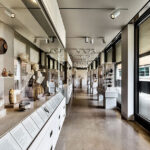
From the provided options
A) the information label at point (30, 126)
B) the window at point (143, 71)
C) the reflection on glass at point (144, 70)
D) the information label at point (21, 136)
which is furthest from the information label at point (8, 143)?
the window at point (143, 71)

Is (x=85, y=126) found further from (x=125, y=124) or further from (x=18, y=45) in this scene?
(x=18, y=45)

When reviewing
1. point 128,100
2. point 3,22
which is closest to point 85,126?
point 128,100

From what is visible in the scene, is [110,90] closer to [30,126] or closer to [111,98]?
[111,98]

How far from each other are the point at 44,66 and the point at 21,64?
901mm

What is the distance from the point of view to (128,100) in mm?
4840

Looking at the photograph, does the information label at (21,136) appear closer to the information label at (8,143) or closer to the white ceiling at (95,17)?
the information label at (8,143)

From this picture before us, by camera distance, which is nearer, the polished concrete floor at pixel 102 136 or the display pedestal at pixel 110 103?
the polished concrete floor at pixel 102 136

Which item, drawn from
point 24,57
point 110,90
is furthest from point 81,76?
point 24,57

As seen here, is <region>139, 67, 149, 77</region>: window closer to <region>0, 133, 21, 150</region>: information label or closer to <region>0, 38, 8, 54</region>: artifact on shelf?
<region>0, 38, 8, 54</region>: artifact on shelf

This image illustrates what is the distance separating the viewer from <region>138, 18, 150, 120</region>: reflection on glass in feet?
13.5

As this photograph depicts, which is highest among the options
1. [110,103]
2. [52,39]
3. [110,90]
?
[52,39]

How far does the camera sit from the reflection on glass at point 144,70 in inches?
162

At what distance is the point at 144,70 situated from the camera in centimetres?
431

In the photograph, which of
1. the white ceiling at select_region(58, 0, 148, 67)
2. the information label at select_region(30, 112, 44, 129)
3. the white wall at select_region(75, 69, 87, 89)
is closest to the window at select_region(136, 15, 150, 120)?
the white ceiling at select_region(58, 0, 148, 67)
